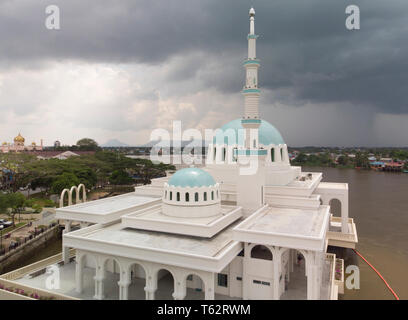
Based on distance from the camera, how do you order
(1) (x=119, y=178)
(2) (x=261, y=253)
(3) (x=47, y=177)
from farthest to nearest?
1. (1) (x=119, y=178)
2. (3) (x=47, y=177)
3. (2) (x=261, y=253)

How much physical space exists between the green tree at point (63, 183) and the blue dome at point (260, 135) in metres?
23.1

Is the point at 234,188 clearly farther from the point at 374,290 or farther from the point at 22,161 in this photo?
the point at 22,161

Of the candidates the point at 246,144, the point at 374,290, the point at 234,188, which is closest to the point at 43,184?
the point at 234,188

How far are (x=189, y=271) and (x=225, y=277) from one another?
3647 millimetres

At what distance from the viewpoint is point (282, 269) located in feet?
53.3

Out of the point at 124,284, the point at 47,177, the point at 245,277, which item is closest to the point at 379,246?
the point at 245,277

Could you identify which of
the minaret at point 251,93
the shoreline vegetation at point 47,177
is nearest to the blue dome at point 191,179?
the minaret at point 251,93

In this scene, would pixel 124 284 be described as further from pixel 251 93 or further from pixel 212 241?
pixel 251 93

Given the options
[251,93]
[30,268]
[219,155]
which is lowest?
[30,268]

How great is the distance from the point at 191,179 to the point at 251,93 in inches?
314

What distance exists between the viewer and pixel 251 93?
2141 cm

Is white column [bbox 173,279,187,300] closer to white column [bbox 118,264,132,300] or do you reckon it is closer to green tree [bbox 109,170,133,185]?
white column [bbox 118,264,132,300]

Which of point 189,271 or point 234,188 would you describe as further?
point 234,188
